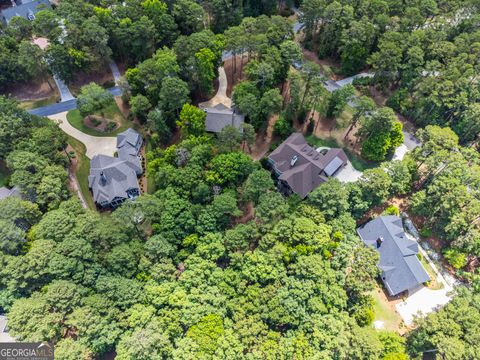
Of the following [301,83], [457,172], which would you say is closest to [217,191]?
[301,83]

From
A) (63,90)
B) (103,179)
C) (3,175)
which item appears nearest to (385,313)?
(103,179)

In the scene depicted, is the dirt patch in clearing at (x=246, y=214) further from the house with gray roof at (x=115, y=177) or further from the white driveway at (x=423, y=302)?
the white driveway at (x=423, y=302)

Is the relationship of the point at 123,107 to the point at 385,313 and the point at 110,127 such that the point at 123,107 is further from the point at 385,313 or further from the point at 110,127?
the point at 385,313

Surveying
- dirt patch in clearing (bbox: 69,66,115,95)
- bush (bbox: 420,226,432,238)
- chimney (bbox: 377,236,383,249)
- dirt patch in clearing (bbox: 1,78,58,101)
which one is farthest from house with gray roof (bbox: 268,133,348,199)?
dirt patch in clearing (bbox: 1,78,58,101)

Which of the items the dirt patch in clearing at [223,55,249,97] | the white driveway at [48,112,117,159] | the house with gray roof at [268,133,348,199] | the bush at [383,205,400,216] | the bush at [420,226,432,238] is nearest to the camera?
the bush at [420,226,432,238]

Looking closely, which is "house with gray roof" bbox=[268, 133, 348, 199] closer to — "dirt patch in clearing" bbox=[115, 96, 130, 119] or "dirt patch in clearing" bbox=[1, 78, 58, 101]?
"dirt patch in clearing" bbox=[115, 96, 130, 119]

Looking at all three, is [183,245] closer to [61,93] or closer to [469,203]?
[469,203]

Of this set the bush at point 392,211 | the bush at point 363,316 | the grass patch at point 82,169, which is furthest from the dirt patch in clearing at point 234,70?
the bush at point 363,316
